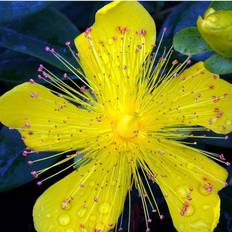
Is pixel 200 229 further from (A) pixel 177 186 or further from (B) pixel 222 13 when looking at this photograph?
(B) pixel 222 13

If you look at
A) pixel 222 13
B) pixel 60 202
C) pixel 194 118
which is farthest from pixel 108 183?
pixel 222 13

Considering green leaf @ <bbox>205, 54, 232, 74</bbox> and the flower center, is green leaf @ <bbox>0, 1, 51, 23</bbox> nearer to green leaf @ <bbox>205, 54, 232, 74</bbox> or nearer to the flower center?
the flower center

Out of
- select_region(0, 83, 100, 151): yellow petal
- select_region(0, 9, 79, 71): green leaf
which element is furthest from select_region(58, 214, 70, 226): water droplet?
select_region(0, 9, 79, 71): green leaf

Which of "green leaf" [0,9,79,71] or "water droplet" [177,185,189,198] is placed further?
"green leaf" [0,9,79,71]

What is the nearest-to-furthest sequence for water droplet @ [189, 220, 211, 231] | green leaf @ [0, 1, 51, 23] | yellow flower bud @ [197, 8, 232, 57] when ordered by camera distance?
1. yellow flower bud @ [197, 8, 232, 57]
2. water droplet @ [189, 220, 211, 231]
3. green leaf @ [0, 1, 51, 23]

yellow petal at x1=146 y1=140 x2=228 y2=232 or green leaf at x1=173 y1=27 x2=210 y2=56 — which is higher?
green leaf at x1=173 y1=27 x2=210 y2=56

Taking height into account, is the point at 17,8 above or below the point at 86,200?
above

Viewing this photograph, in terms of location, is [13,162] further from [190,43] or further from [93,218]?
[190,43]

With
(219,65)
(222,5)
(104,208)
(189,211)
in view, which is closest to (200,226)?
(189,211)
